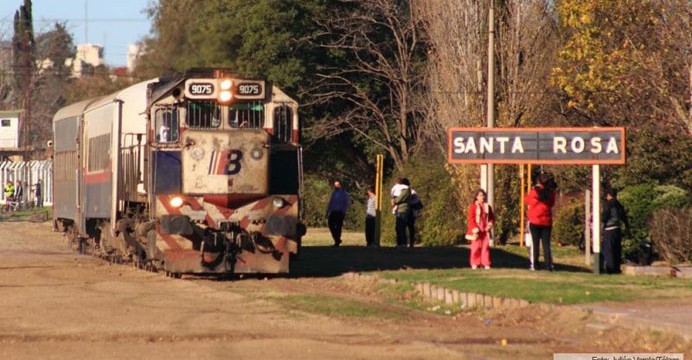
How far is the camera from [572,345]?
14.9 m

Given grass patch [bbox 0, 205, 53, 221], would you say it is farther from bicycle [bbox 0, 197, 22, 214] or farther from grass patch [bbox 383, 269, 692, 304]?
grass patch [bbox 383, 269, 692, 304]

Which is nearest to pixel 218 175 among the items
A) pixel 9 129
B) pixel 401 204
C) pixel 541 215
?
pixel 541 215

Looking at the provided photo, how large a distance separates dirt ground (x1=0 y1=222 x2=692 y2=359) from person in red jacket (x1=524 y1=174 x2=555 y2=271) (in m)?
3.55

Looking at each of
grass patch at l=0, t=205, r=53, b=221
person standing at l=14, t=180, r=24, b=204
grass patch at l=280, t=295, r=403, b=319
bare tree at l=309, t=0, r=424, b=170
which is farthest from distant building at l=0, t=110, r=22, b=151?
A: grass patch at l=280, t=295, r=403, b=319

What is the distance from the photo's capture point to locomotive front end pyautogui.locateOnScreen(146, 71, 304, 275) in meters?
23.8

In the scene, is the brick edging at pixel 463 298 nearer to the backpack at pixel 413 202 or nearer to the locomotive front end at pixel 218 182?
the locomotive front end at pixel 218 182

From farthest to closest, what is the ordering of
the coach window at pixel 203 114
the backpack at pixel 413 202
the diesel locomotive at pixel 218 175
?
the backpack at pixel 413 202 → the coach window at pixel 203 114 → the diesel locomotive at pixel 218 175

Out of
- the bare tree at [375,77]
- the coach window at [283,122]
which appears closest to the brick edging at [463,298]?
the coach window at [283,122]

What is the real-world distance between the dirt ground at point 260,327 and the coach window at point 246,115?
2.93m

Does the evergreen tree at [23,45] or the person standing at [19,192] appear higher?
the evergreen tree at [23,45]

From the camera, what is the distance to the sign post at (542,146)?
25297mm

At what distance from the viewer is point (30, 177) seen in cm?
7862

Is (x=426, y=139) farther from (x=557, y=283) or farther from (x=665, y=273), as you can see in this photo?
(x=557, y=283)

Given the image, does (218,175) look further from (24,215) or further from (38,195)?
(38,195)
